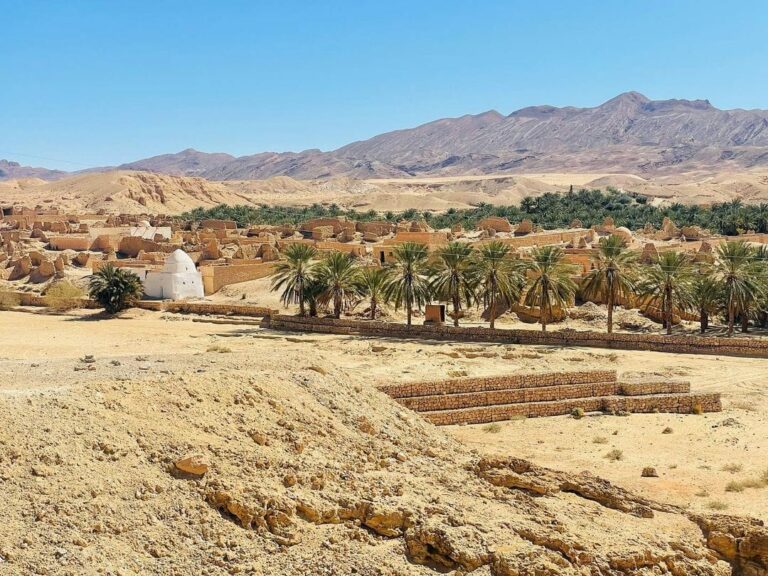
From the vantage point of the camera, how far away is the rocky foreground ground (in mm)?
9367

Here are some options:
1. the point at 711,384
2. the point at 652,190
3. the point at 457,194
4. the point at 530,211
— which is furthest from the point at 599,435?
the point at 652,190

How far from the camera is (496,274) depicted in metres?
27.6

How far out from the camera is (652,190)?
390 ft

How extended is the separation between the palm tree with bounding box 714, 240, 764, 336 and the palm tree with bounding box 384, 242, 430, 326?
8.88 meters

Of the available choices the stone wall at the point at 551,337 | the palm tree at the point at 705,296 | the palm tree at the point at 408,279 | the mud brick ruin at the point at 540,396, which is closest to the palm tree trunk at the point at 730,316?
the palm tree at the point at 705,296

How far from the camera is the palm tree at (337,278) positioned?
29.8 meters

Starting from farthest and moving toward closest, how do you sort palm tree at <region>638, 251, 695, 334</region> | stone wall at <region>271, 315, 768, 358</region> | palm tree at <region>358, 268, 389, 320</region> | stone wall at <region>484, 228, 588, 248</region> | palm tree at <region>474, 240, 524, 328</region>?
stone wall at <region>484, 228, 588, 248</region> < palm tree at <region>358, 268, 389, 320</region> < palm tree at <region>474, 240, 524, 328</region> < palm tree at <region>638, 251, 695, 334</region> < stone wall at <region>271, 315, 768, 358</region>

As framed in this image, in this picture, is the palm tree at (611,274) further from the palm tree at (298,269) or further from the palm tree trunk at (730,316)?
the palm tree at (298,269)

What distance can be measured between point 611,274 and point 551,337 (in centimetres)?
271

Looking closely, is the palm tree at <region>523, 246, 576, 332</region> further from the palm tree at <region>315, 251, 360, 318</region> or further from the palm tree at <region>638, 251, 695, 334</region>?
the palm tree at <region>315, 251, 360, 318</region>

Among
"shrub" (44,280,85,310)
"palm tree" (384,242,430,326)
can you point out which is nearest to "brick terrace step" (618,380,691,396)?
"palm tree" (384,242,430,326)

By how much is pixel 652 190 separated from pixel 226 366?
112 meters

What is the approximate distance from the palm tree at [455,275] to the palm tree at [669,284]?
206 inches

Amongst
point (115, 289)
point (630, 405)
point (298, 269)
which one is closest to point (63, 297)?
point (115, 289)
